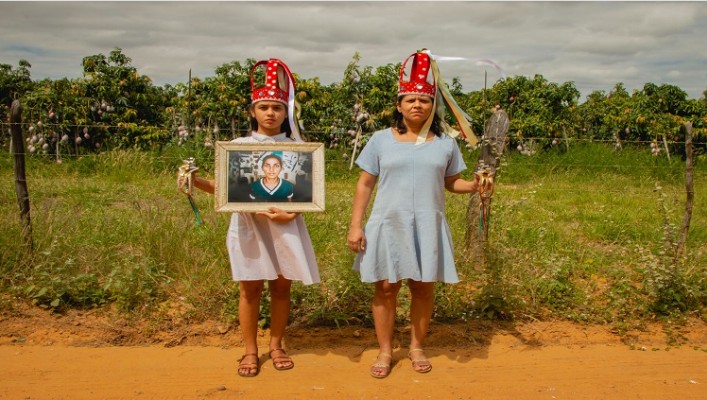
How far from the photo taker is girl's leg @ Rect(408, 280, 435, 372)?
11.2ft

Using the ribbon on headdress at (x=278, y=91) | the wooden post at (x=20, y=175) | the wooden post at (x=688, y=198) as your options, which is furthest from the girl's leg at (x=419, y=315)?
the wooden post at (x=20, y=175)

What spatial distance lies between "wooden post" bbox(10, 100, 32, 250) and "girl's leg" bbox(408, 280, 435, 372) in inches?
111

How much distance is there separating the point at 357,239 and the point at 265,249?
50cm

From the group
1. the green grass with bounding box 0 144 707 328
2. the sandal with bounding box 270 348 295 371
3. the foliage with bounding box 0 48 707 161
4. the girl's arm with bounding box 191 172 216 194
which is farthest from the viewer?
the foliage with bounding box 0 48 707 161

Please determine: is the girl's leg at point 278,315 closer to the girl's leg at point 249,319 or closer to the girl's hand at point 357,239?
the girl's leg at point 249,319

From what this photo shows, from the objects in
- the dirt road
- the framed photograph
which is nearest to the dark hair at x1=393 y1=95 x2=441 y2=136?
the framed photograph

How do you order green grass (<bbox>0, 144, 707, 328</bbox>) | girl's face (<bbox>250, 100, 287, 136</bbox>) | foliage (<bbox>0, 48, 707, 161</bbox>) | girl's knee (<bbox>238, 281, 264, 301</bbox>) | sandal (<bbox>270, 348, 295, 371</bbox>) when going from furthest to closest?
1. foliage (<bbox>0, 48, 707, 161</bbox>)
2. green grass (<bbox>0, 144, 707, 328</bbox>)
3. sandal (<bbox>270, 348, 295, 371</bbox>)
4. girl's knee (<bbox>238, 281, 264, 301</bbox>)
5. girl's face (<bbox>250, 100, 287, 136</bbox>)

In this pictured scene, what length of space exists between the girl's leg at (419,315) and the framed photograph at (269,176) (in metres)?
0.73

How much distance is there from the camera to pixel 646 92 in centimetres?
1282

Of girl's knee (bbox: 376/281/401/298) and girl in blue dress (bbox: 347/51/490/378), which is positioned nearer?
girl in blue dress (bbox: 347/51/490/378)

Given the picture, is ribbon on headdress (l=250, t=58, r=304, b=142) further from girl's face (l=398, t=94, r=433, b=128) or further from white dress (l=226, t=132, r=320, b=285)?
girl's face (l=398, t=94, r=433, b=128)

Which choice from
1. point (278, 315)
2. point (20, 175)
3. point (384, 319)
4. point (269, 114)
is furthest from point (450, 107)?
point (20, 175)

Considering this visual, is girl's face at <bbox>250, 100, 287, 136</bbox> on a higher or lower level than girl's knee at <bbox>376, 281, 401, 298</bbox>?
higher

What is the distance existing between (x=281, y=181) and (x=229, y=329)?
127 centimetres
